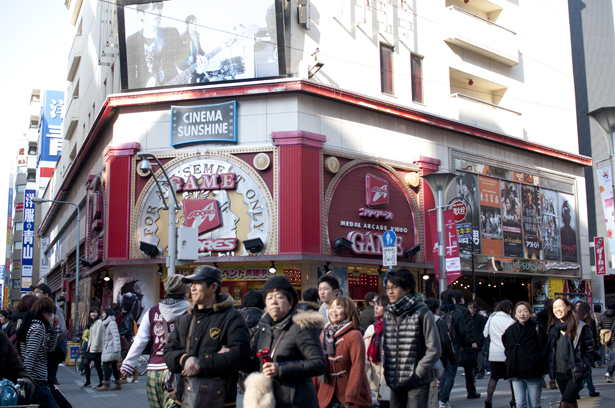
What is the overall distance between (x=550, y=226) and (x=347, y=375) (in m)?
27.8

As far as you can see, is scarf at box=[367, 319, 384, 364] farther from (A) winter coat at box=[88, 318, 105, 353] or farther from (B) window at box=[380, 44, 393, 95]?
(B) window at box=[380, 44, 393, 95]

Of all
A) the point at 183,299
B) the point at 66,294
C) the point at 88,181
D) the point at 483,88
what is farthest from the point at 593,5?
the point at 183,299

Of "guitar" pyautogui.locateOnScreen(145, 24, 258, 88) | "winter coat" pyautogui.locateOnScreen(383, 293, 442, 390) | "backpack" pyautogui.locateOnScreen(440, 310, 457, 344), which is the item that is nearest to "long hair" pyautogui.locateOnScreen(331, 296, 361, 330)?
"winter coat" pyautogui.locateOnScreen(383, 293, 442, 390)

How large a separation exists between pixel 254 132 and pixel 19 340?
1631 centimetres

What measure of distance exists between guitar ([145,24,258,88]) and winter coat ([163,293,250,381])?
65.6 feet

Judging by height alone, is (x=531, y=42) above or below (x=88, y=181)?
above

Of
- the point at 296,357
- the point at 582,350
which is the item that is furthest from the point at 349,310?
the point at 582,350

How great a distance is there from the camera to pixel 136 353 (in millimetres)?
6195

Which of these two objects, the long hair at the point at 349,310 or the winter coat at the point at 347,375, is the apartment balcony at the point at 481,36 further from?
the winter coat at the point at 347,375

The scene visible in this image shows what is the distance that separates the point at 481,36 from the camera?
98.0ft

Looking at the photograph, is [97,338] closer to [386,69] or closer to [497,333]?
[497,333]

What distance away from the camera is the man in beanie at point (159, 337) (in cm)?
609

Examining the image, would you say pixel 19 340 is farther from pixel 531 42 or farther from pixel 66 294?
pixel 66 294

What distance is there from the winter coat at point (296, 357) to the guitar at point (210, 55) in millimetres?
20181
